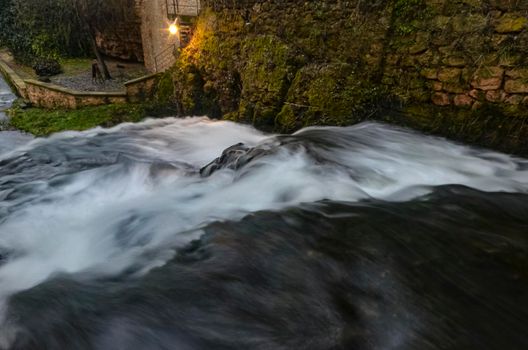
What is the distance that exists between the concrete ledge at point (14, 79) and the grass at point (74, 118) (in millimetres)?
2038

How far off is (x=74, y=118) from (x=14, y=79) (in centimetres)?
666

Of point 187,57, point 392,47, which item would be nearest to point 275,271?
point 392,47

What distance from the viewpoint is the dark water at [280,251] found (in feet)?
6.64

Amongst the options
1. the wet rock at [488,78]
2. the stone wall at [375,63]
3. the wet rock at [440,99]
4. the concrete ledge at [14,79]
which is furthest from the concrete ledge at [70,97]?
the wet rock at [488,78]

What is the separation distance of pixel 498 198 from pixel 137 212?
3.68 metres

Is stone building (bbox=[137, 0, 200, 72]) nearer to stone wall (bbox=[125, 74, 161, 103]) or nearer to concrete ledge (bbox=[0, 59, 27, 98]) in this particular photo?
stone wall (bbox=[125, 74, 161, 103])

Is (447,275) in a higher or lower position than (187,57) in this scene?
lower

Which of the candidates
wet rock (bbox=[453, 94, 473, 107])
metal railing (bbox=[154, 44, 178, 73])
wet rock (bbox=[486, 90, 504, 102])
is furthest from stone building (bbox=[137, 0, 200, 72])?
wet rock (bbox=[486, 90, 504, 102])

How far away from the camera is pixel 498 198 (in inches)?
140

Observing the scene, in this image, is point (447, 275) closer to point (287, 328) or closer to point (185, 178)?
point (287, 328)

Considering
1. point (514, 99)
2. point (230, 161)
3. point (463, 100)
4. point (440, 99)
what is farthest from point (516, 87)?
point (230, 161)

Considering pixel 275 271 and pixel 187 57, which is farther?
pixel 187 57

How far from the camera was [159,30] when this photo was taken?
1413cm

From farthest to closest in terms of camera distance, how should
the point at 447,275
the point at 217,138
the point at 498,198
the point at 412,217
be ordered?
the point at 217,138 < the point at 498,198 < the point at 412,217 < the point at 447,275
